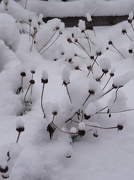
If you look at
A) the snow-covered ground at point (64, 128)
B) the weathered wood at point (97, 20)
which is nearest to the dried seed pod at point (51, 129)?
the snow-covered ground at point (64, 128)

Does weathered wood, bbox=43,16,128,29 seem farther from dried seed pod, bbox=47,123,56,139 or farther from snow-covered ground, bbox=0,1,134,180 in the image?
dried seed pod, bbox=47,123,56,139

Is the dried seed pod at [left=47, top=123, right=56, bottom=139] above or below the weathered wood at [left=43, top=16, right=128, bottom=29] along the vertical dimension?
below

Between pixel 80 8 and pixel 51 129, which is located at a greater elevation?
pixel 80 8

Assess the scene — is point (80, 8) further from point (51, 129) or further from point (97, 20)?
point (51, 129)

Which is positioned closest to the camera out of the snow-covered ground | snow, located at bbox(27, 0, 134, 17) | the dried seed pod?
the snow-covered ground

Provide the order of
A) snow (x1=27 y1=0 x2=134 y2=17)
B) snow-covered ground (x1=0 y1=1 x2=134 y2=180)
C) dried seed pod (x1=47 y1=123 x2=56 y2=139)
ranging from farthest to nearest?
1. snow (x1=27 y1=0 x2=134 y2=17)
2. dried seed pod (x1=47 y1=123 x2=56 y2=139)
3. snow-covered ground (x1=0 y1=1 x2=134 y2=180)

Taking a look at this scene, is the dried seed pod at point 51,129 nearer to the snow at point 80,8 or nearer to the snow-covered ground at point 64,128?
the snow-covered ground at point 64,128

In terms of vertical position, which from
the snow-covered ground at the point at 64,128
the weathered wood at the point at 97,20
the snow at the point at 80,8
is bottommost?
the snow-covered ground at the point at 64,128

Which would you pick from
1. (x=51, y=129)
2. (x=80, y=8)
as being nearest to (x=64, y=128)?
(x=51, y=129)

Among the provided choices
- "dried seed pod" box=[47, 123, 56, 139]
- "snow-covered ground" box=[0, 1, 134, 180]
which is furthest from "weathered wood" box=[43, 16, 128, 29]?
"dried seed pod" box=[47, 123, 56, 139]

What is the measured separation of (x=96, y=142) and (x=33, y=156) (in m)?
0.38

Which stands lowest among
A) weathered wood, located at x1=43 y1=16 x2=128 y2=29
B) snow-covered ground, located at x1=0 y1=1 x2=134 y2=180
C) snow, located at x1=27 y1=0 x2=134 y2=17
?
snow-covered ground, located at x1=0 y1=1 x2=134 y2=180

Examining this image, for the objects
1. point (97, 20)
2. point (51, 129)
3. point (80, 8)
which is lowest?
point (51, 129)

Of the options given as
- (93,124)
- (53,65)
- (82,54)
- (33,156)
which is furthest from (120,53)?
(33,156)
